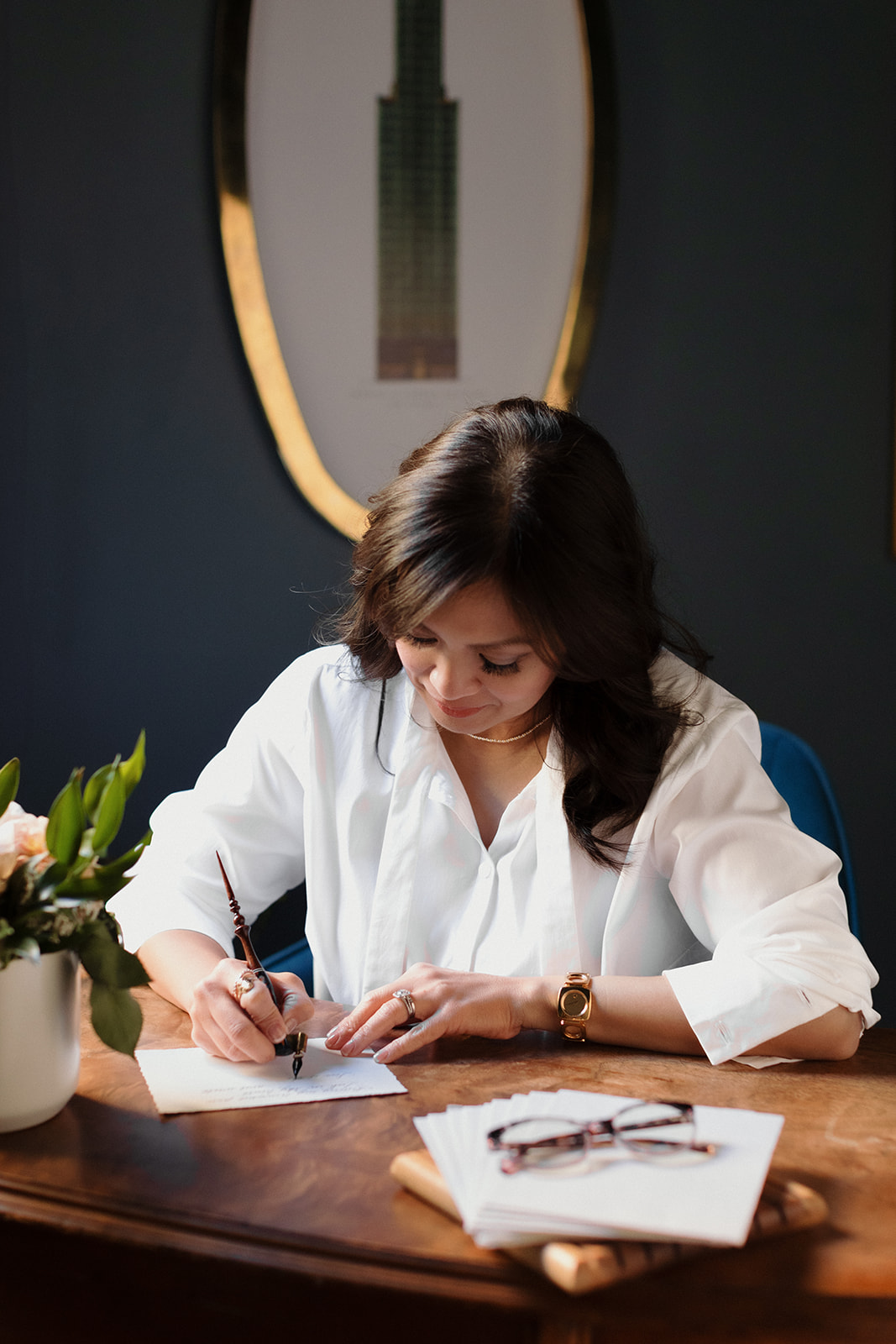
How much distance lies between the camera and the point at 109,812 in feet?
3.30

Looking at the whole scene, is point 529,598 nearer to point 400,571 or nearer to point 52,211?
point 400,571

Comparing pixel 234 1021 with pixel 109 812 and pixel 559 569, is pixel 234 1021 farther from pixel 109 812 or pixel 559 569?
pixel 559 569

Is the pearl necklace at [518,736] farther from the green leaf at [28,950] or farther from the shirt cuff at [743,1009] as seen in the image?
the green leaf at [28,950]

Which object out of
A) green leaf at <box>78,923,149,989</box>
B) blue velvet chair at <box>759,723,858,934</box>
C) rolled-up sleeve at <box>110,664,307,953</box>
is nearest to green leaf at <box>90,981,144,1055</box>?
green leaf at <box>78,923,149,989</box>

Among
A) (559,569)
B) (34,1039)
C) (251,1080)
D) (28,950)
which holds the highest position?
(559,569)

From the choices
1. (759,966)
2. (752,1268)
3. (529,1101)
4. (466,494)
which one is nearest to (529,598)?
(466,494)

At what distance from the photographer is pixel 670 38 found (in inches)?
88.5

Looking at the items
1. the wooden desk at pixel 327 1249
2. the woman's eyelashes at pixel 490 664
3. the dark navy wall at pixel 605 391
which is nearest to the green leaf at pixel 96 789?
the wooden desk at pixel 327 1249

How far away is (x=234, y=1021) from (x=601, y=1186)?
19.5 inches

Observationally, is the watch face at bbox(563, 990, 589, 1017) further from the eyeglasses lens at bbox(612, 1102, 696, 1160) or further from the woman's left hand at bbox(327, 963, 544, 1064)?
the eyeglasses lens at bbox(612, 1102, 696, 1160)

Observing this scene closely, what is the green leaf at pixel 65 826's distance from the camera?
3.27 feet

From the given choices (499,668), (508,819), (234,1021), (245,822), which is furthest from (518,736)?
(234,1021)

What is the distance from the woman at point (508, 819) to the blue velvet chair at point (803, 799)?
5.7 inches

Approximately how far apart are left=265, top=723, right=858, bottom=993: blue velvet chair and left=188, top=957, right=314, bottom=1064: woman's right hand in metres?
0.61
